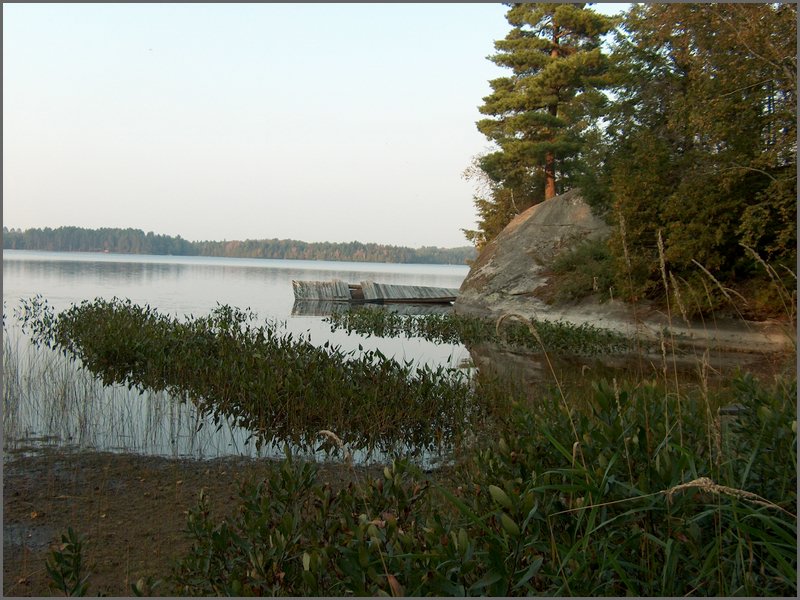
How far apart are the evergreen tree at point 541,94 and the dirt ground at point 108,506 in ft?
71.1

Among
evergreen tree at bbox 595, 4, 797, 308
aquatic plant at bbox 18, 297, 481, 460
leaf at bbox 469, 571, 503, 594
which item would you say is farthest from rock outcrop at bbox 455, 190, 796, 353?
leaf at bbox 469, 571, 503, 594

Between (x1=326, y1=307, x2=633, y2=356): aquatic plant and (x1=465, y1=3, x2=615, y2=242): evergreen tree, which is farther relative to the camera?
(x1=465, y1=3, x2=615, y2=242): evergreen tree

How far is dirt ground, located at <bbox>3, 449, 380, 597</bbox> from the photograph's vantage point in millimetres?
3799

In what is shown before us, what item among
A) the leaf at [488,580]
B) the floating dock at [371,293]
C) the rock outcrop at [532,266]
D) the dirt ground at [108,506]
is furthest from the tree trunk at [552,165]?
the leaf at [488,580]

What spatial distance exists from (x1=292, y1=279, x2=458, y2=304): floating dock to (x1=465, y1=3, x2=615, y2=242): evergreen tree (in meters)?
5.17

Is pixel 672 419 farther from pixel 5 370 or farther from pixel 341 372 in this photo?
pixel 5 370

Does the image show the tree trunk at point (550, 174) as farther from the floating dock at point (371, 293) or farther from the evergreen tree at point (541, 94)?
the floating dock at point (371, 293)

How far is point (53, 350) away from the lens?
1087 cm

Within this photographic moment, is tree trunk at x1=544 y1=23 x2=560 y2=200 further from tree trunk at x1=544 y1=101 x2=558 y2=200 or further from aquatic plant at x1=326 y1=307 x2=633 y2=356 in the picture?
aquatic plant at x1=326 y1=307 x2=633 y2=356

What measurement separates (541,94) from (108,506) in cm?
2494

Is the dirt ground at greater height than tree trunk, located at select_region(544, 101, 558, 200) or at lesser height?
lesser

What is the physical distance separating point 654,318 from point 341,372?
11.2m

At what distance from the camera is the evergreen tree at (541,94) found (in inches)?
1008

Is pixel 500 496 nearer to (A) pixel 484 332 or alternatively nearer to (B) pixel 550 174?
(A) pixel 484 332
